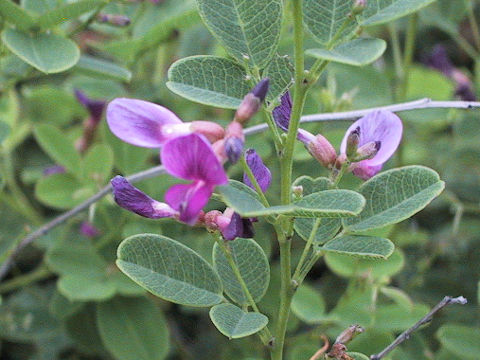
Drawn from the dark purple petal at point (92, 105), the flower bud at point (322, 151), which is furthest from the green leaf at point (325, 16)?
the dark purple petal at point (92, 105)

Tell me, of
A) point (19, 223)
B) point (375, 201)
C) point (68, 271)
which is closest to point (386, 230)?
point (375, 201)

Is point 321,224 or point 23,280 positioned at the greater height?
point 321,224

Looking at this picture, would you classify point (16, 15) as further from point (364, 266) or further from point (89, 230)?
point (364, 266)

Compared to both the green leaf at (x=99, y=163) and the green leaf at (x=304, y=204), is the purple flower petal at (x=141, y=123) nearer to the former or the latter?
the green leaf at (x=304, y=204)

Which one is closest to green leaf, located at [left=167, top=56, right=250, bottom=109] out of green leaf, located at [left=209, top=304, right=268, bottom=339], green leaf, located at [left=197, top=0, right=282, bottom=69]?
green leaf, located at [left=197, top=0, right=282, bottom=69]

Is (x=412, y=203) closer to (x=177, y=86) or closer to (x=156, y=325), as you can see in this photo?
(x=177, y=86)

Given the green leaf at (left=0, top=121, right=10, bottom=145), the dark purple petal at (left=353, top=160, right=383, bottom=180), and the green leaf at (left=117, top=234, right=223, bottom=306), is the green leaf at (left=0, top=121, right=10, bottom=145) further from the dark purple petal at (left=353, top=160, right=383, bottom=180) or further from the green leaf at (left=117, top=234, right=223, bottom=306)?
the dark purple petal at (left=353, top=160, right=383, bottom=180)

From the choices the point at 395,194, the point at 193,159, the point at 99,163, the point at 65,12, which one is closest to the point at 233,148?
the point at 193,159
